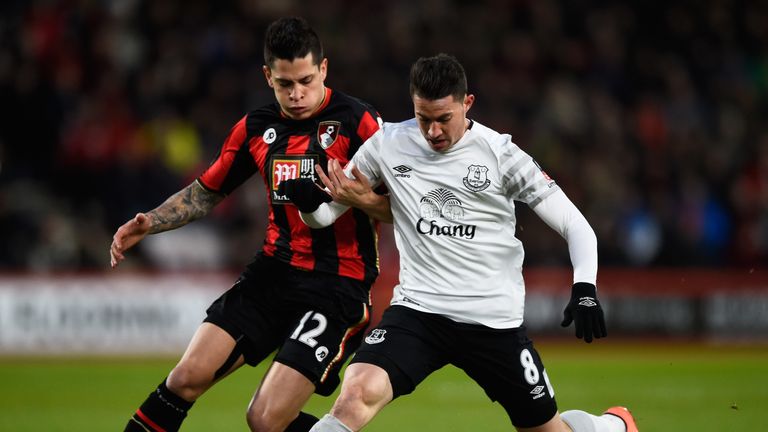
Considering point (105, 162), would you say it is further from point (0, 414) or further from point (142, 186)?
point (0, 414)

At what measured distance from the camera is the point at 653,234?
15.1m

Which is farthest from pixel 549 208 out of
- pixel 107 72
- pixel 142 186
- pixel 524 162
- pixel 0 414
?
pixel 107 72

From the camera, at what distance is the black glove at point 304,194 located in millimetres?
5836

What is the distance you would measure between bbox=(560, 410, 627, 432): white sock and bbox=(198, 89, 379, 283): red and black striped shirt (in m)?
1.32

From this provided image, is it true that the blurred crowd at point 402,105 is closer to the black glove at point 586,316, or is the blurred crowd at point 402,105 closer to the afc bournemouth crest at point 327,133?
the afc bournemouth crest at point 327,133

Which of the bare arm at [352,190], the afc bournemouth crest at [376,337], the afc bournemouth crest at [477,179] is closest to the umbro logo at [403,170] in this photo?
the bare arm at [352,190]

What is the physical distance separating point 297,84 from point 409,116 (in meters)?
9.65

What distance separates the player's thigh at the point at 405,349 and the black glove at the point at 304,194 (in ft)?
2.24

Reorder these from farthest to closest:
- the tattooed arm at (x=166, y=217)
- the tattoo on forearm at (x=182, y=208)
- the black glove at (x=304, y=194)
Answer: the tattoo on forearm at (x=182, y=208)
the tattooed arm at (x=166, y=217)
the black glove at (x=304, y=194)

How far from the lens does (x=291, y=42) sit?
244 inches

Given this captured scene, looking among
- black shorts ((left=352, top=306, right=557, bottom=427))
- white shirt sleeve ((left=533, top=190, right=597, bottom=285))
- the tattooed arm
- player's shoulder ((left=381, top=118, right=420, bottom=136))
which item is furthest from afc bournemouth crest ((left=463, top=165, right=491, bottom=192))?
the tattooed arm

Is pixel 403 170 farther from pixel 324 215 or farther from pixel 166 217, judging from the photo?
pixel 166 217

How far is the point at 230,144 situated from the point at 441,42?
34.2 ft

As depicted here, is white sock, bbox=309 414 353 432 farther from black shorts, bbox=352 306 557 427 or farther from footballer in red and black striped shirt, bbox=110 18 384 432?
footballer in red and black striped shirt, bbox=110 18 384 432
